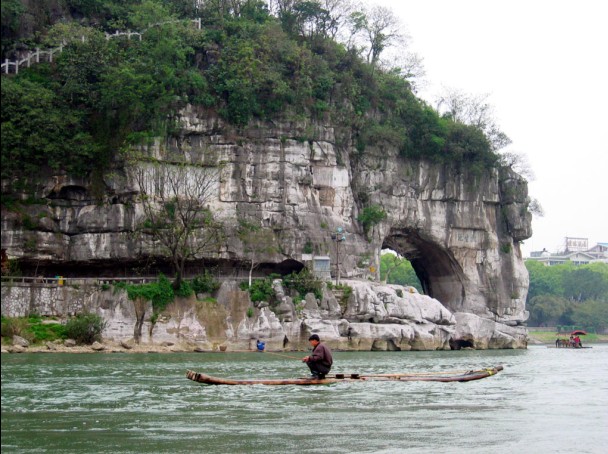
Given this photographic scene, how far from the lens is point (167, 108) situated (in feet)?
183

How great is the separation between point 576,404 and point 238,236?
34.3 meters

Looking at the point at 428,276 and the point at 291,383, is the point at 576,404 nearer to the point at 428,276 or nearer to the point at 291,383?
the point at 291,383

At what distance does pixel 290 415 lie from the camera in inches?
760

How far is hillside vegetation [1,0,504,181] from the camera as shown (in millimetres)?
53125

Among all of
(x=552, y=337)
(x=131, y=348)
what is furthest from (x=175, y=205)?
(x=552, y=337)

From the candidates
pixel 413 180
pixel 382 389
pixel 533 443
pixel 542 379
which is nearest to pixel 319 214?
Result: pixel 413 180

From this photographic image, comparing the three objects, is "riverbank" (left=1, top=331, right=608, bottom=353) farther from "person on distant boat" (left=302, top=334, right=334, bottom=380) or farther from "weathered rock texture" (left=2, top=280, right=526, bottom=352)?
"person on distant boat" (left=302, top=334, right=334, bottom=380)

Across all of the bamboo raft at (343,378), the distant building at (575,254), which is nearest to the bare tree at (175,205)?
the bamboo raft at (343,378)

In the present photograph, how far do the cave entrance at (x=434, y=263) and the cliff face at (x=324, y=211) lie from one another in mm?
101

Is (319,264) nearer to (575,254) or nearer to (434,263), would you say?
(434,263)

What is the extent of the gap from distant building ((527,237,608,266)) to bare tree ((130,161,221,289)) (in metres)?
104

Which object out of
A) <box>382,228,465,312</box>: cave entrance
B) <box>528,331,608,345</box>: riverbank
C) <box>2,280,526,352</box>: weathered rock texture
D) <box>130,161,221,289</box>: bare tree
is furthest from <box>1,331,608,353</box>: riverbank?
<box>528,331,608,345</box>: riverbank

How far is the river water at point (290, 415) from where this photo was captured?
51.7 feet

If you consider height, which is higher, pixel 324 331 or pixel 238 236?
pixel 238 236
